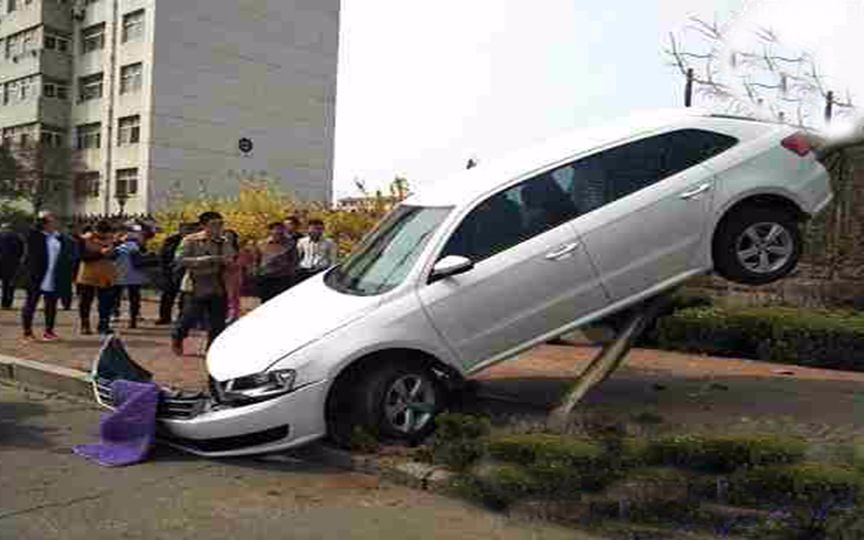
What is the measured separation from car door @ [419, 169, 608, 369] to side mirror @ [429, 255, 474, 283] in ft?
0.19

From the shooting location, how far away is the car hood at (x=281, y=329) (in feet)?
21.5

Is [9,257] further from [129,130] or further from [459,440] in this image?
[129,130]

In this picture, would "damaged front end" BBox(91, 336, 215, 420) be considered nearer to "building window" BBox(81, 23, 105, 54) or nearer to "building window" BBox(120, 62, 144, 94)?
"building window" BBox(120, 62, 144, 94)

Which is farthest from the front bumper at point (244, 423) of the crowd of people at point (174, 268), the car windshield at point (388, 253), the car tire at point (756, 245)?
the crowd of people at point (174, 268)

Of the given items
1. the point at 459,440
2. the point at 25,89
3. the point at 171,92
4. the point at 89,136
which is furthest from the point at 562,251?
the point at 25,89

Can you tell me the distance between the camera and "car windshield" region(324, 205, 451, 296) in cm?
704

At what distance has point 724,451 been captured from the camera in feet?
17.8

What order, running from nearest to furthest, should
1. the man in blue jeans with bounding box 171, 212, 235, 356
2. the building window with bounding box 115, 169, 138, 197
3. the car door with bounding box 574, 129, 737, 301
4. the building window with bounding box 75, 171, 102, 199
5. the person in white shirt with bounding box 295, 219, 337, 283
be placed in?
1. the car door with bounding box 574, 129, 737, 301
2. the man in blue jeans with bounding box 171, 212, 235, 356
3. the person in white shirt with bounding box 295, 219, 337, 283
4. the building window with bounding box 115, 169, 138, 197
5. the building window with bounding box 75, 171, 102, 199

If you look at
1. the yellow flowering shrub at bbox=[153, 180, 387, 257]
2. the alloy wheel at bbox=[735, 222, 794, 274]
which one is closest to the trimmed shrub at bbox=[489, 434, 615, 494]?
the alloy wheel at bbox=[735, 222, 794, 274]

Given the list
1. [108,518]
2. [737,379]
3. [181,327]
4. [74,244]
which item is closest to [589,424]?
[108,518]

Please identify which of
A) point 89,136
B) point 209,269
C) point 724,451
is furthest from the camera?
point 89,136

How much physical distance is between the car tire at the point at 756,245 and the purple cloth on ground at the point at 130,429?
4138mm

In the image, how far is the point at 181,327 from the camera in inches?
424

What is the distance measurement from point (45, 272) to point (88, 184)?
46739 millimetres
